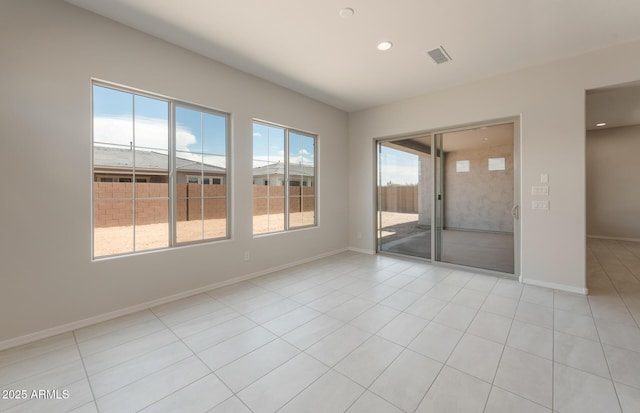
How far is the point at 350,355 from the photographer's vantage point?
6.82 feet

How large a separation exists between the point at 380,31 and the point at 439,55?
993 millimetres

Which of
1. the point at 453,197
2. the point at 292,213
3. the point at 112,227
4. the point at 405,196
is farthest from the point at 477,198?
the point at 112,227

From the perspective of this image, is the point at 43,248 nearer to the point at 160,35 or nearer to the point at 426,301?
the point at 160,35

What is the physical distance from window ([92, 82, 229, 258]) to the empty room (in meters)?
0.02

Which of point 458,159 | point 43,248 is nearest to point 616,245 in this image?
A: point 458,159

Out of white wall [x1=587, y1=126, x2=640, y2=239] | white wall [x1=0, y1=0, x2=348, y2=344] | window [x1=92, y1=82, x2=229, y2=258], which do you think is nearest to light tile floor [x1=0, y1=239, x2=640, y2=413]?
white wall [x1=0, y1=0, x2=348, y2=344]

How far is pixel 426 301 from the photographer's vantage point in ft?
10.2

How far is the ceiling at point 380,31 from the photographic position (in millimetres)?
2449

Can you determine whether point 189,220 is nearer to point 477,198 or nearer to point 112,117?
point 112,117

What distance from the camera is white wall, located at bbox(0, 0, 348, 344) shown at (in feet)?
7.15

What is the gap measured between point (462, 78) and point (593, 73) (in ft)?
4.80

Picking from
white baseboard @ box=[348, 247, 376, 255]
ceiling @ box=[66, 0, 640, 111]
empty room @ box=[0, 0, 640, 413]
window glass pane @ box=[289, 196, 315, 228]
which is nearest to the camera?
empty room @ box=[0, 0, 640, 413]

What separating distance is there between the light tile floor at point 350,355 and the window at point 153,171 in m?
0.89

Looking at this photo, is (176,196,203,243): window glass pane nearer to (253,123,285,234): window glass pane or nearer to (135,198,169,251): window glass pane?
(135,198,169,251): window glass pane
